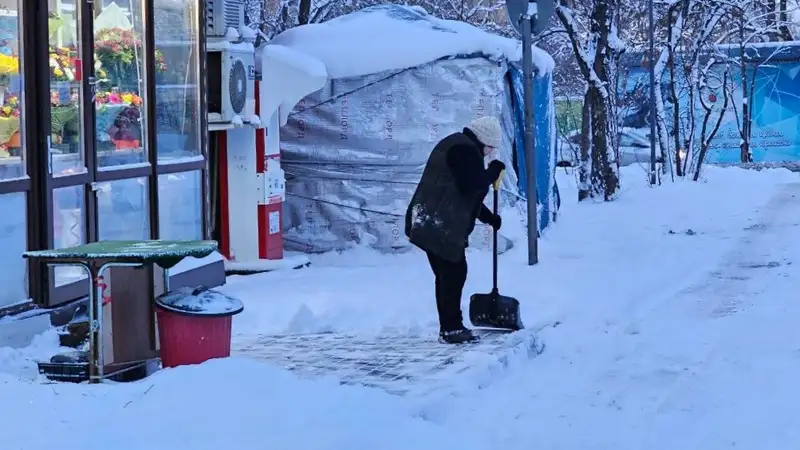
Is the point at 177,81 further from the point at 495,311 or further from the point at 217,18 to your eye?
the point at 495,311

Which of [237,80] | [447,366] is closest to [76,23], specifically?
[237,80]

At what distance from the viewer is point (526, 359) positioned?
8016 mm

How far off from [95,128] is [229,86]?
2.67m

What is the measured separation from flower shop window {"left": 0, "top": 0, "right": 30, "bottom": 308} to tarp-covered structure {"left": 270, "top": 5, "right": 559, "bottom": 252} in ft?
17.7

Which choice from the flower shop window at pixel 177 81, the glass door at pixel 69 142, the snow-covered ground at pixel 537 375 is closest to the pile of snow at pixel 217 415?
the snow-covered ground at pixel 537 375

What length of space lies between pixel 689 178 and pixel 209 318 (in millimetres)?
19212

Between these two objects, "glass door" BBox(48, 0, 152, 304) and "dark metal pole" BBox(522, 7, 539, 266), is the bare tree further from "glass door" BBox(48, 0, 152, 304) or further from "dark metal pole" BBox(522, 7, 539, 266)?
"glass door" BBox(48, 0, 152, 304)

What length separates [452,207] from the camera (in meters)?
8.29

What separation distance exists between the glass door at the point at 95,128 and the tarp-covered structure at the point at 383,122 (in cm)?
355

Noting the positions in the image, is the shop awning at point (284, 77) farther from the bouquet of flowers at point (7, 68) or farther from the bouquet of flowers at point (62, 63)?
the bouquet of flowers at point (7, 68)

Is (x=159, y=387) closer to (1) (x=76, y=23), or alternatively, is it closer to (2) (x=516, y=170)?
(1) (x=76, y=23)

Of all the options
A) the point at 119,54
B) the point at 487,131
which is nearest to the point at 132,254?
the point at 487,131

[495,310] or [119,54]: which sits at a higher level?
[119,54]

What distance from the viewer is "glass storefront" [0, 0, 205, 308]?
26.6 ft
